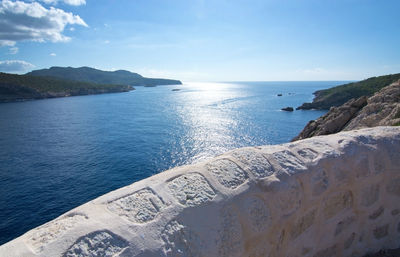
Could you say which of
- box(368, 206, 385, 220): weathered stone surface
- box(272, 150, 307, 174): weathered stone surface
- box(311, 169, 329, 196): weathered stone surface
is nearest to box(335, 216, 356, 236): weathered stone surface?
box(368, 206, 385, 220): weathered stone surface

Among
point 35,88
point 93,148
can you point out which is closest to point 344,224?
point 93,148

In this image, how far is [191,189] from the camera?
2246 millimetres

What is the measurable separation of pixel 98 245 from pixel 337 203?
285 cm

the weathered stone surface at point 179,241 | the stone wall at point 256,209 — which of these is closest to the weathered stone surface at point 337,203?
the stone wall at point 256,209

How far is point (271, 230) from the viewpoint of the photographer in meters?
2.54

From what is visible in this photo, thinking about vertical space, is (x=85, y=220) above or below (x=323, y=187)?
above

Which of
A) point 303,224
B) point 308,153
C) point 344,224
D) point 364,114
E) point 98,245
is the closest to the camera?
point 98,245

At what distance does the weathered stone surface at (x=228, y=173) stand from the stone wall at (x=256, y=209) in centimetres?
1

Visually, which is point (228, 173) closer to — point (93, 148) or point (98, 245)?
point (98, 245)

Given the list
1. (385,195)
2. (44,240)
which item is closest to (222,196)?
(44,240)

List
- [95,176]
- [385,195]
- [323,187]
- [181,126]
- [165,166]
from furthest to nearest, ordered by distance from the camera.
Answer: [181,126]
[165,166]
[95,176]
[385,195]
[323,187]

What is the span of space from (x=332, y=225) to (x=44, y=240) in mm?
3154

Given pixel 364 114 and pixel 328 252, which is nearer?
pixel 328 252

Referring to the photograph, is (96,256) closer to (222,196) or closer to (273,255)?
(222,196)
